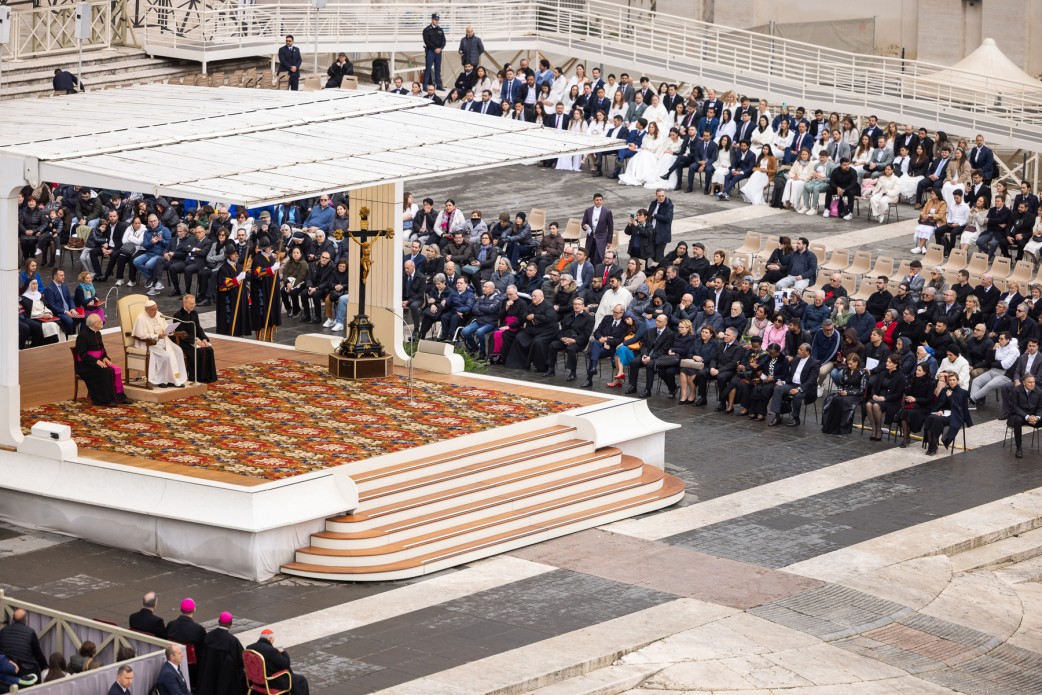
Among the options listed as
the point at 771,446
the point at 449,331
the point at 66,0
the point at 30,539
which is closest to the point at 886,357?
the point at 771,446

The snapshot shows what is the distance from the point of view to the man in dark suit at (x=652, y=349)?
80.3 feet

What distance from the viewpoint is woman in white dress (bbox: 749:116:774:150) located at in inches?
1323

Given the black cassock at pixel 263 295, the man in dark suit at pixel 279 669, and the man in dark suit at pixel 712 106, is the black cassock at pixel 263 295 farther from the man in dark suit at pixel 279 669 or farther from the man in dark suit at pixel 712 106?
the man in dark suit at pixel 279 669

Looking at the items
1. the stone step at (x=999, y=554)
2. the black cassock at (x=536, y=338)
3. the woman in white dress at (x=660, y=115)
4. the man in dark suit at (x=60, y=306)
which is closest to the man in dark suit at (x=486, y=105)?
the woman in white dress at (x=660, y=115)

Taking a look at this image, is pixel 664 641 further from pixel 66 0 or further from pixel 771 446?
pixel 66 0

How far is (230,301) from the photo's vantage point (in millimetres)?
26297

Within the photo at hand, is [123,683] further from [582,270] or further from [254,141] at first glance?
[582,270]

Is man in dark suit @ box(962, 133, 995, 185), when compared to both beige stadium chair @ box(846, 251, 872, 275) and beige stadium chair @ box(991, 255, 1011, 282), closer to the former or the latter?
beige stadium chair @ box(846, 251, 872, 275)

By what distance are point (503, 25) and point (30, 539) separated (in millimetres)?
23359

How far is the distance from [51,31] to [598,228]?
14654 millimetres

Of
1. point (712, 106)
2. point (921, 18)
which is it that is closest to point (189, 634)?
point (712, 106)

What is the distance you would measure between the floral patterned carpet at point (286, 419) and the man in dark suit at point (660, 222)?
303 inches

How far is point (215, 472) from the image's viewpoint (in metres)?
18.7

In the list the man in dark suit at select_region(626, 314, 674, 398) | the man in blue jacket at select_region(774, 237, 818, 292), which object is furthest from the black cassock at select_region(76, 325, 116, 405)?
the man in blue jacket at select_region(774, 237, 818, 292)
